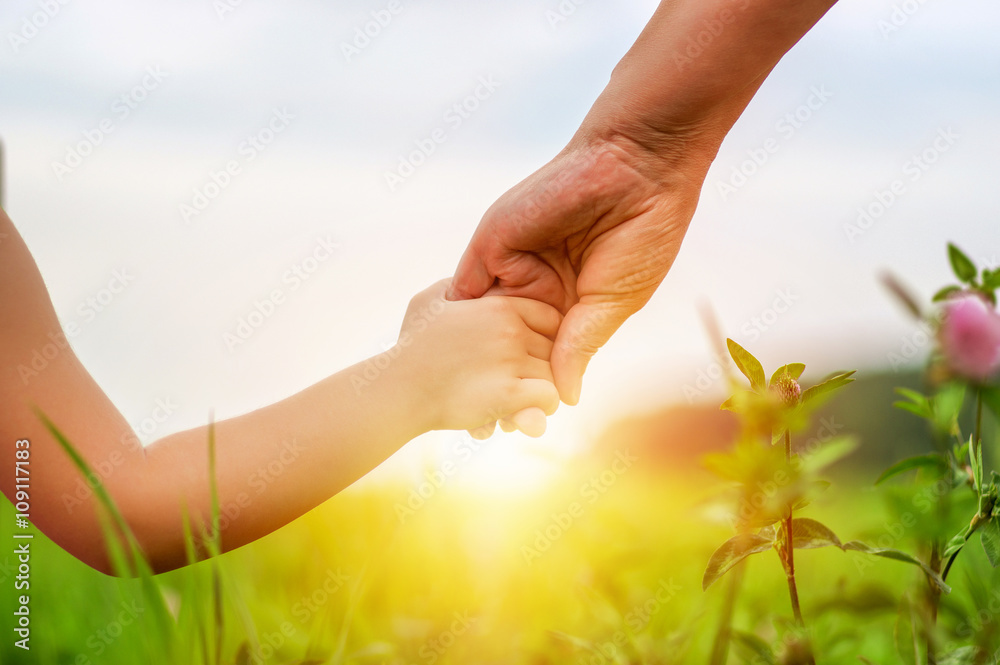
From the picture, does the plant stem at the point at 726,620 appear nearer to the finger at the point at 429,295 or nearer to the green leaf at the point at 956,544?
the green leaf at the point at 956,544

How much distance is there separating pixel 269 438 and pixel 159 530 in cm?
22

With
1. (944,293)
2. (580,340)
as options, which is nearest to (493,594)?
(580,340)

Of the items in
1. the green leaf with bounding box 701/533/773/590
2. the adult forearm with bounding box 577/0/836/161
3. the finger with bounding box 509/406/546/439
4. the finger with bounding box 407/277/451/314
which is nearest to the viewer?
Result: the green leaf with bounding box 701/533/773/590

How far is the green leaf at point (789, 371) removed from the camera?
642 mm

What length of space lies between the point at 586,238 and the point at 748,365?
0.89 meters

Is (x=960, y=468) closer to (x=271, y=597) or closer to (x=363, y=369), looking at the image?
(x=363, y=369)

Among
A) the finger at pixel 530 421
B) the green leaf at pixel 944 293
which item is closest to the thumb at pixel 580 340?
the finger at pixel 530 421

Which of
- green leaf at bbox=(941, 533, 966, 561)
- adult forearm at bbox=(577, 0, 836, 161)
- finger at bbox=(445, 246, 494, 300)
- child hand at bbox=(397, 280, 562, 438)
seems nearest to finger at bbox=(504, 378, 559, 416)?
child hand at bbox=(397, 280, 562, 438)

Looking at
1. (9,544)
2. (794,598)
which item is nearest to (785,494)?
(794,598)

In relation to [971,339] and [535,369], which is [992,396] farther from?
[535,369]

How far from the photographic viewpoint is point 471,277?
1.56 metres

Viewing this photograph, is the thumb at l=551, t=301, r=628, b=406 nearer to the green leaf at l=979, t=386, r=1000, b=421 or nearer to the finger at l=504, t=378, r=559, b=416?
the finger at l=504, t=378, r=559, b=416

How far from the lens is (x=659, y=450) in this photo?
7.74ft

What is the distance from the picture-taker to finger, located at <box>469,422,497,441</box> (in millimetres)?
1430
